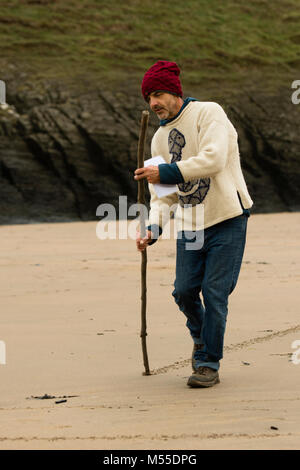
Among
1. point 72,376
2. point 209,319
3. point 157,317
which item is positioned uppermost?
point 209,319

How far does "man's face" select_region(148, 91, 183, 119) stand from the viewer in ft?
15.0

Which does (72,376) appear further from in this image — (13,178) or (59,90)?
(59,90)

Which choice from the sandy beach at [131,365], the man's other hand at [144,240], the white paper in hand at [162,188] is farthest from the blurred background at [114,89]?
the white paper in hand at [162,188]

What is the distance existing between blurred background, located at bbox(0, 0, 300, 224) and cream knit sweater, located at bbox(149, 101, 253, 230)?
16.0 metres

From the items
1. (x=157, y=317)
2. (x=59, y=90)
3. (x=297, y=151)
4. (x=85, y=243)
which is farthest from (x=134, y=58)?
(x=157, y=317)

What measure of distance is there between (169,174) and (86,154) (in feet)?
61.1

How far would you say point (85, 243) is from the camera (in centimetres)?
1380

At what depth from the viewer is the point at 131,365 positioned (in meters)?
5.19

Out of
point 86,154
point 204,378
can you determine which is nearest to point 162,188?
point 204,378

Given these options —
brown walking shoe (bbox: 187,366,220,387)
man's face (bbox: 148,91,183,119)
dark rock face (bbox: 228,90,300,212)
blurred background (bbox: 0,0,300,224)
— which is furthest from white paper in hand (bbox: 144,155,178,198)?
dark rock face (bbox: 228,90,300,212)

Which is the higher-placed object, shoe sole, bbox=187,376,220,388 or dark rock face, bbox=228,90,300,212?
shoe sole, bbox=187,376,220,388

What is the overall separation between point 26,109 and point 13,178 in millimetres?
2758

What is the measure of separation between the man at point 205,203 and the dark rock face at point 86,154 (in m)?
16.0

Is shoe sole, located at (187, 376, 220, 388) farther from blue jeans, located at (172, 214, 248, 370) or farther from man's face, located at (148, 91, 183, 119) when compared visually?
man's face, located at (148, 91, 183, 119)
